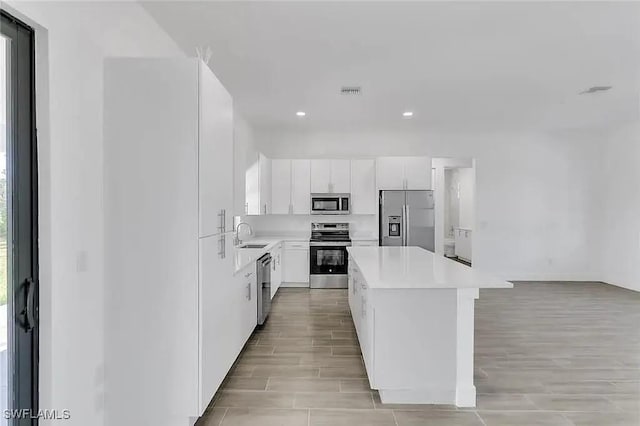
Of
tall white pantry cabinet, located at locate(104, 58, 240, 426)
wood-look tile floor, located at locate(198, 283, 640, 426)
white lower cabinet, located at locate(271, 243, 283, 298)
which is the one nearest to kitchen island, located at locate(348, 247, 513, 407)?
wood-look tile floor, located at locate(198, 283, 640, 426)

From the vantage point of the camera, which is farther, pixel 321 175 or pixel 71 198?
pixel 321 175

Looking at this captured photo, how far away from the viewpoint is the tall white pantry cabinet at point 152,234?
227cm

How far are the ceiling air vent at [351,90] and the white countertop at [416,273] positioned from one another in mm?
1944

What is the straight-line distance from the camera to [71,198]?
79.6 inches

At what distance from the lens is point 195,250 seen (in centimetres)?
228

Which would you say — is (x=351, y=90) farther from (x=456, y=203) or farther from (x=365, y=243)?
(x=456, y=203)

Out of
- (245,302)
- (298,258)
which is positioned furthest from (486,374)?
(298,258)

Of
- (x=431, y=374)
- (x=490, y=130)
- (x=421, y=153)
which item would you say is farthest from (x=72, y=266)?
(x=490, y=130)

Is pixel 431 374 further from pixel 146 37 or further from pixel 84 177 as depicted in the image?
pixel 146 37

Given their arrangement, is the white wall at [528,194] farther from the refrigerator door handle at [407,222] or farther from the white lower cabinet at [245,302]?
the white lower cabinet at [245,302]

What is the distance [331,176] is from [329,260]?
150 cm

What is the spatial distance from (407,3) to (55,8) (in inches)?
83.4

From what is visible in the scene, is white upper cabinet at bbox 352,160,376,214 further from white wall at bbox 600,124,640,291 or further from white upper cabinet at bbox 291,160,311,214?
white wall at bbox 600,124,640,291

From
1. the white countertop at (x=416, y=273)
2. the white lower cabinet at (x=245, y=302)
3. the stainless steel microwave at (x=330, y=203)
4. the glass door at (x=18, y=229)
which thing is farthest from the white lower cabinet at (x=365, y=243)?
the glass door at (x=18, y=229)
